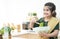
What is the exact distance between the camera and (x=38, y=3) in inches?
50.5

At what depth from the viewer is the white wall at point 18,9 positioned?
4.20ft

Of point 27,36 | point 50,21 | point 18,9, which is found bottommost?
point 27,36

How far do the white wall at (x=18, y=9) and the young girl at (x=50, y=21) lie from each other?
4 centimetres

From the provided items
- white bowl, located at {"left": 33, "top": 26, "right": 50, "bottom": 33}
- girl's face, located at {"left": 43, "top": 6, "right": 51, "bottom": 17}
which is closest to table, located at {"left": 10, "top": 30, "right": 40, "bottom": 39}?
white bowl, located at {"left": 33, "top": 26, "right": 50, "bottom": 33}

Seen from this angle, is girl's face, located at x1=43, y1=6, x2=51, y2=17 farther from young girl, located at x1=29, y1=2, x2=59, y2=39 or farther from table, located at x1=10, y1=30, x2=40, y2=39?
table, located at x1=10, y1=30, x2=40, y2=39

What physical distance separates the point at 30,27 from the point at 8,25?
0.23 meters

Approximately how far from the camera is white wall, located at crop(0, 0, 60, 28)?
1.28 metres

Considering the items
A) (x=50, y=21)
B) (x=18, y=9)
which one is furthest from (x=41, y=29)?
(x=18, y=9)

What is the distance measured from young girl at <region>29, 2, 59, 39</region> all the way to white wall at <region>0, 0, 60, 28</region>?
4 centimetres

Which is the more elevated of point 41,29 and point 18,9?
point 18,9

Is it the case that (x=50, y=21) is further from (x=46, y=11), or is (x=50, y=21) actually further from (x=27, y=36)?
(x=27, y=36)

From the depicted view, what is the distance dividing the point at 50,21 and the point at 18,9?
0.33 meters

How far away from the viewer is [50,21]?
4.16ft

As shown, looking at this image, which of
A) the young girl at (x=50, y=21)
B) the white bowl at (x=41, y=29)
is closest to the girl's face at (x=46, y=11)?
the young girl at (x=50, y=21)
